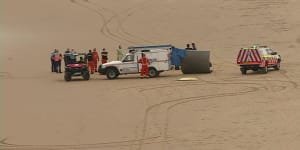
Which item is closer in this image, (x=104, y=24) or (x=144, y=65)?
(x=144, y=65)

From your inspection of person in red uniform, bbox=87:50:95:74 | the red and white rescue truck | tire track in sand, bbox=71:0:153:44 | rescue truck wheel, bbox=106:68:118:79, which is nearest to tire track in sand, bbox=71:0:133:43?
tire track in sand, bbox=71:0:153:44

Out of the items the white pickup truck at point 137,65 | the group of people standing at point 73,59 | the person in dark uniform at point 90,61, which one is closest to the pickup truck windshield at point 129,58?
the white pickup truck at point 137,65

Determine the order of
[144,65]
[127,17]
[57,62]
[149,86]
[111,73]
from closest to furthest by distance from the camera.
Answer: [149,86] < [144,65] < [111,73] < [57,62] < [127,17]

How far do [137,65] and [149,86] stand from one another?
416 cm

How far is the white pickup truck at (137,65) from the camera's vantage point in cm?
2827

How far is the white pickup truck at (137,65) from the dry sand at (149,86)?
21.7 inches

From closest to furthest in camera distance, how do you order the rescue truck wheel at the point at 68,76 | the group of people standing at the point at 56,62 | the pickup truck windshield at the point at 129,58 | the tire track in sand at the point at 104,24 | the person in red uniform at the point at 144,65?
the person in red uniform at the point at 144,65
the rescue truck wheel at the point at 68,76
the pickup truck windshield at the point at 129,58
the group of people standing at the point at 56,62
the tire track in sand at the point at 104,24

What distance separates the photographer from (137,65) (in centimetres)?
2841

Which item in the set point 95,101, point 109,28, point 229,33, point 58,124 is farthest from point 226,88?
point 109,28

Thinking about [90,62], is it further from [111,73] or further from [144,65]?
[144,65]

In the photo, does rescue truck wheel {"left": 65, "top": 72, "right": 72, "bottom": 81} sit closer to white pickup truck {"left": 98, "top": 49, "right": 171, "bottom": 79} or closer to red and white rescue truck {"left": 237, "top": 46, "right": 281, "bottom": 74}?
white pickup truck {"left": 98, "top": 49, "right": 171, "bottom": 79}

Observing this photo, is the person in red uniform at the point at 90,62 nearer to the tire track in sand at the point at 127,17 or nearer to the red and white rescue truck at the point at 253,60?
the red and white rescue truck at the point at 253,60

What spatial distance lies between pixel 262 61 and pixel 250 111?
1072cm

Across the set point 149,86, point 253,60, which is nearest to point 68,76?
point 149,86
